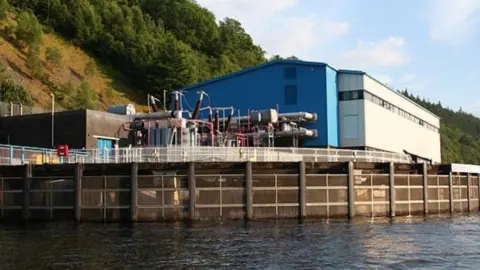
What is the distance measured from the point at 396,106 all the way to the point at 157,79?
195ft

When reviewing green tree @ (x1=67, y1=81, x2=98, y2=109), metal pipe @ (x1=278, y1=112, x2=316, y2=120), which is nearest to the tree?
green tree @ (x1=67, y1=81, x2=98, y2=109)

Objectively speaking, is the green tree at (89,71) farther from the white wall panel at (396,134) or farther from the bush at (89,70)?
the white wall panel at (396,134)

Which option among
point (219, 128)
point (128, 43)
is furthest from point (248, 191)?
point (128, 43)

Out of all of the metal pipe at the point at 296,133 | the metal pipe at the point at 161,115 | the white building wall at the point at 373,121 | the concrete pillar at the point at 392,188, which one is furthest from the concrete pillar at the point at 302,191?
the white building wall at the point at 373,121

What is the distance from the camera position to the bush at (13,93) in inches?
3329

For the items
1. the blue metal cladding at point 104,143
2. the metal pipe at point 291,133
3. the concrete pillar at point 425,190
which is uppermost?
the metal pipe at point 291,133

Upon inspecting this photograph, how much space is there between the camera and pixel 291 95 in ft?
227

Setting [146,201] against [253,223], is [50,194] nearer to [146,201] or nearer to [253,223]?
[146,201]

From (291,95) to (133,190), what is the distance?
29.8m

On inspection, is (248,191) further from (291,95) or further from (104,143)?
(291,95)

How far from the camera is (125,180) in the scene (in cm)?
4469

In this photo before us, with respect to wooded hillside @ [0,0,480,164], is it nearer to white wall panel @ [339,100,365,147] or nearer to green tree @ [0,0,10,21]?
green tree @ [0,0,10,21]

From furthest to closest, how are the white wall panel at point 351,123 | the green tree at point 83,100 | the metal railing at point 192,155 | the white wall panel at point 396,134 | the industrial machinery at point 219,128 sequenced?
the green tree at point 83,100 < the white wall panel at point 396,134 < the white wall panel at point 351,123 < the industrial machinery at point 219,128 < the metal railing at point 192,155

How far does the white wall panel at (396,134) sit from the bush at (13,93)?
4770 centimetres
